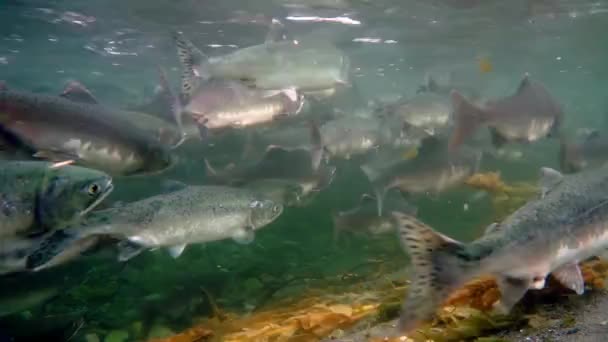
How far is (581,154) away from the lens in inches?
349

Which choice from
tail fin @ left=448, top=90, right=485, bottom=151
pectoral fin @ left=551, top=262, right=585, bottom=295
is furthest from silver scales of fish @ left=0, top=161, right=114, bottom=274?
tail fin @ left=448, top=90, right=485, bottom=151

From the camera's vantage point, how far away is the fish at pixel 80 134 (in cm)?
441

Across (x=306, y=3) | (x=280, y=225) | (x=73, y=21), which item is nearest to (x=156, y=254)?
(x=280, y=225)

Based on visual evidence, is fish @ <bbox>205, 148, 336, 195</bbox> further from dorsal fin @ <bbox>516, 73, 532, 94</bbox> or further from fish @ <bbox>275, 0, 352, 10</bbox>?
fish @ <bbox>275, 0, 352, 10</bbox>

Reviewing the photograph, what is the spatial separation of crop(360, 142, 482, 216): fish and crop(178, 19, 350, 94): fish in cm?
205

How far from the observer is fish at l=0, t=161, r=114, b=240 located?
3439 millimetres

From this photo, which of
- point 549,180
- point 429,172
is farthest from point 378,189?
point 549,180

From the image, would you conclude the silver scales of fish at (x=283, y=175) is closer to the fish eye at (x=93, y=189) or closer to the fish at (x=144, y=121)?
the fish at (x=144, y=121)

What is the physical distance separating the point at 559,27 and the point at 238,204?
Result: 27620 millimetres

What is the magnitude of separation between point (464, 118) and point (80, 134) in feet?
17.6

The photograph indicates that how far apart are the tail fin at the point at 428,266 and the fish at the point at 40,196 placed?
95.4 inches

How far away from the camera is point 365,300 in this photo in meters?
5.83

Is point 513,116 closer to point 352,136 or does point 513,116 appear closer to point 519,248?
point 352,136

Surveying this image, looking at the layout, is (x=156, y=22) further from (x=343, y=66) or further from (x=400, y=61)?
(x=400, y=61)
